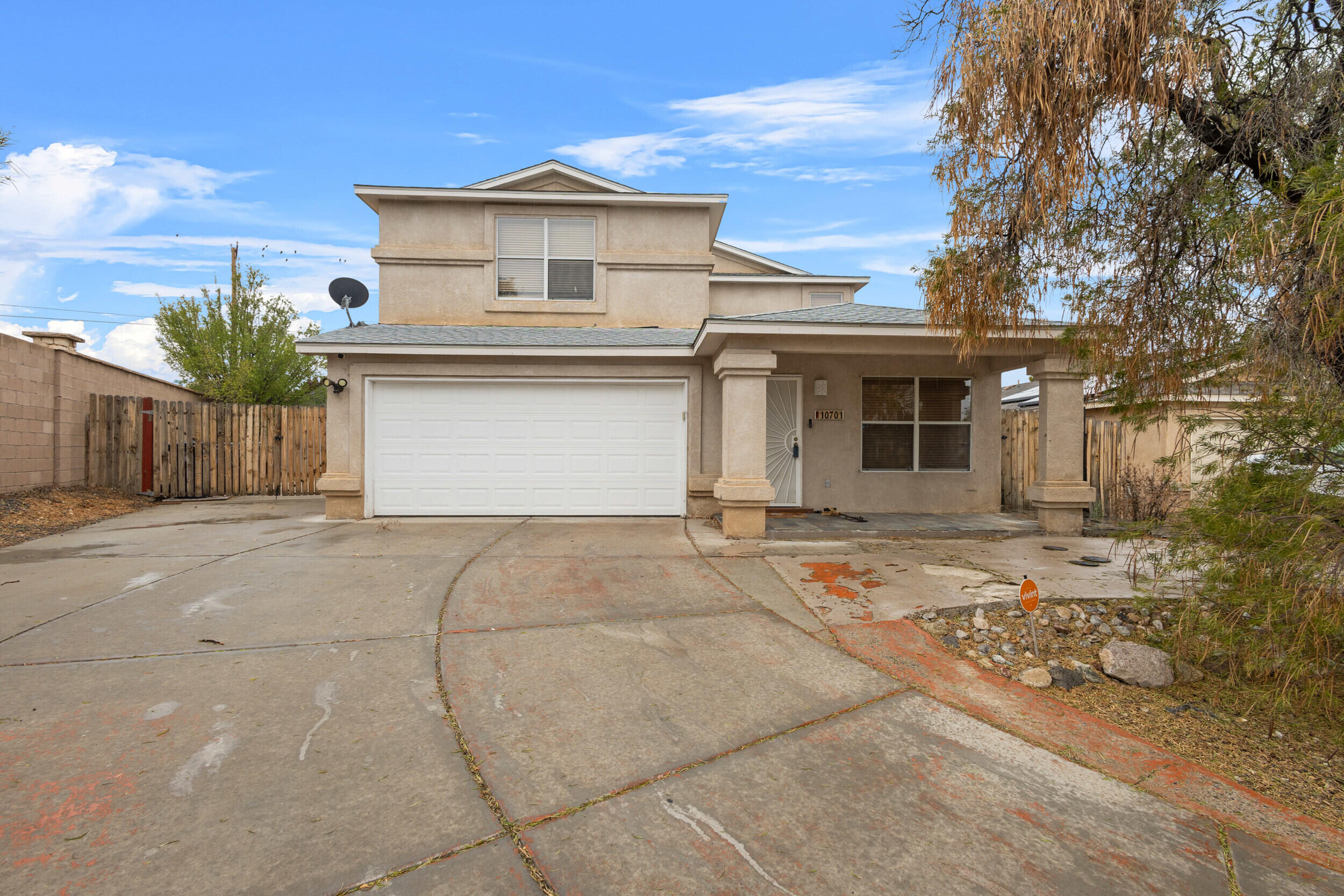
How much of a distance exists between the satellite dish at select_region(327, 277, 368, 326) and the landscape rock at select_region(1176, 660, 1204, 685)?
13.4 m

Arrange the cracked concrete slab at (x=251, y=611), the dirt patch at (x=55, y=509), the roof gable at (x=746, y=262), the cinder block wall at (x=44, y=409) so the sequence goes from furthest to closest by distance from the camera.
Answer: the roof gable at (x=746, y=262), the cinder block wall at (x=44, y=409), the dirt patch at (x=55, y=509), the cracked concrete slab at (x=251, y=611)

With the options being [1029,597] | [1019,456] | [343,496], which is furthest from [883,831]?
[1019,456]

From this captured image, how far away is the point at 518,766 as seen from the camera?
10.0 ft

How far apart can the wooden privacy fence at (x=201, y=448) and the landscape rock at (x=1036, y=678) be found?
40.9 ft

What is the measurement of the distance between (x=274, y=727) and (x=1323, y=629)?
5324 millimetres

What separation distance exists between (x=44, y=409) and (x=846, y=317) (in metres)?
13.7

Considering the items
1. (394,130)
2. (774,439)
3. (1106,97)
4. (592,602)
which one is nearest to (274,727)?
(592,602)

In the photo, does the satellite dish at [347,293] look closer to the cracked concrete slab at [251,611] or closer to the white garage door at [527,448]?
the white garage door at [527,448]

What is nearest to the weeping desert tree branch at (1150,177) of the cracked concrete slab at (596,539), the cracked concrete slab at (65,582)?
the cracked concrete slab at (596,539)

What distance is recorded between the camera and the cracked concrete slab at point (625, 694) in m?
3.07

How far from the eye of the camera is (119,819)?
2611 millimetres

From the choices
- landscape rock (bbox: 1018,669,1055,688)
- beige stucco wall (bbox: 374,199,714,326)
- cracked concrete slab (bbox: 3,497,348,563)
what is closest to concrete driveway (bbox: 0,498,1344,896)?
landscape rock (bbox: 1018,669,1055,688)

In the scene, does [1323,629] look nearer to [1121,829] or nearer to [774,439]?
[1121,829]

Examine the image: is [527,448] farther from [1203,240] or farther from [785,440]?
[1203,240]
